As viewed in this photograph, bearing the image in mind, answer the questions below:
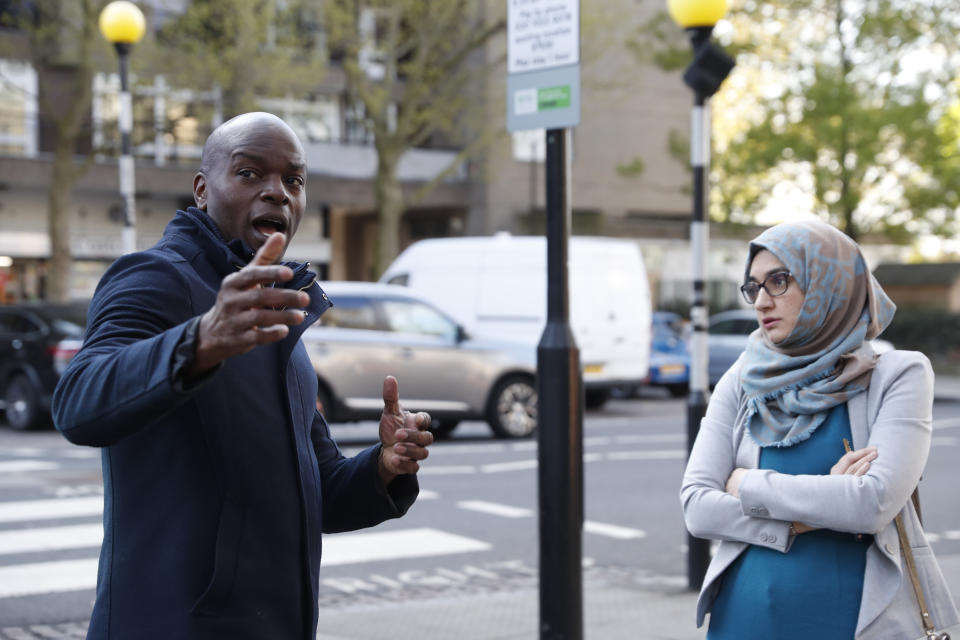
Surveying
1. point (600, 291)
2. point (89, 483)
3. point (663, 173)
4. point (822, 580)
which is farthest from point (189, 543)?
point (663, 173)

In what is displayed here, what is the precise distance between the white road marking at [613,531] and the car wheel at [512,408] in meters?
5.45

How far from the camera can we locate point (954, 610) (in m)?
2.66

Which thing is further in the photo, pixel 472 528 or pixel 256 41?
pixel 256 41

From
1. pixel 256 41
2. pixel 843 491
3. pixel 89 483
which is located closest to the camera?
pixel 843 491

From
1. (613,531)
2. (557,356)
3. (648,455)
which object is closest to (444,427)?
(648,455)

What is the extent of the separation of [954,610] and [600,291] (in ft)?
52.5

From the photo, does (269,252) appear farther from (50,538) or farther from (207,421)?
(50,538)

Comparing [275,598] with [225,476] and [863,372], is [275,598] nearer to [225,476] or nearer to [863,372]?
[225,476]

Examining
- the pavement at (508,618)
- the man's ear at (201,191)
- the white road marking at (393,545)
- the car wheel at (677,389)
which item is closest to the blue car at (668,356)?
the car wheel at (677,389)

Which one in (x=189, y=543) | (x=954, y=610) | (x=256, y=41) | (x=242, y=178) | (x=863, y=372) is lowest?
(x=954, y=610)

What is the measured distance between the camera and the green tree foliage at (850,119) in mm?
26328

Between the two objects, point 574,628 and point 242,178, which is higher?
point 242,178

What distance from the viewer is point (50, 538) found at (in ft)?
25.9

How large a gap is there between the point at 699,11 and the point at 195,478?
5.39m
